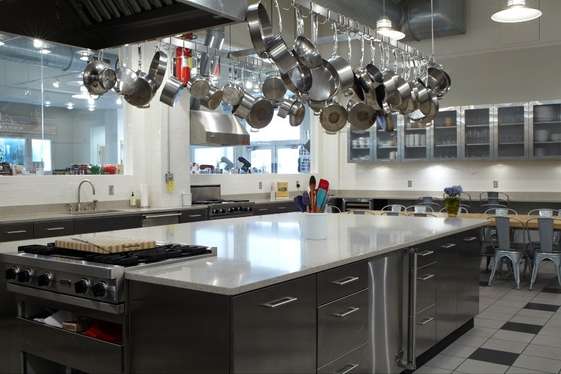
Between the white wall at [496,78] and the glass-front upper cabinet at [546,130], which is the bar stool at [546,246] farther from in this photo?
the white wall at [496,78]

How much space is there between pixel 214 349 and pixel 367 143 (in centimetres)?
794

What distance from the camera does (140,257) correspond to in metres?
2.38

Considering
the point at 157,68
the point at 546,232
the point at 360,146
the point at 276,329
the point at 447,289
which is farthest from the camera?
the point at 360,146

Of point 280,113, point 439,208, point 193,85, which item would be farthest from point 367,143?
point 193,85

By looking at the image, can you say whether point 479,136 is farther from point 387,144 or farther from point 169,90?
point 169,90

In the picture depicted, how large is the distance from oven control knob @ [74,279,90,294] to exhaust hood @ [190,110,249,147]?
4.91 meters

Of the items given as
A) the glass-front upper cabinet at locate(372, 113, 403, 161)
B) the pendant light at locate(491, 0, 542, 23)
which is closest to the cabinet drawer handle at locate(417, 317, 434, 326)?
the pendant light at locate(491, 0, 542, 23)

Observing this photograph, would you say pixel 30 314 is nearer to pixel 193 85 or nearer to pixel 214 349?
pixel 214 349

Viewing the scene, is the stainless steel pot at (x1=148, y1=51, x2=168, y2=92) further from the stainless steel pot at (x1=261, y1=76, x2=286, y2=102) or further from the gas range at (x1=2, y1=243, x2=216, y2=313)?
the gas range at (x1=2, y1=243, x2=216, y2=313)

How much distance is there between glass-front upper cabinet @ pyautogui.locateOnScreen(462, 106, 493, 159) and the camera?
8.41 meters

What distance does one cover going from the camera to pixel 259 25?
2.97m

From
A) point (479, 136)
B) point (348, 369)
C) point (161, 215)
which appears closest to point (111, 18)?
point (348, 369)

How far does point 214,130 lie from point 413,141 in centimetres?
365

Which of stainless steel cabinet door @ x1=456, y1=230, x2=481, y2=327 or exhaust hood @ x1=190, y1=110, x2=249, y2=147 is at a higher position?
exhaust hood @ x1=190, y1=110, x2=249, y2=147
